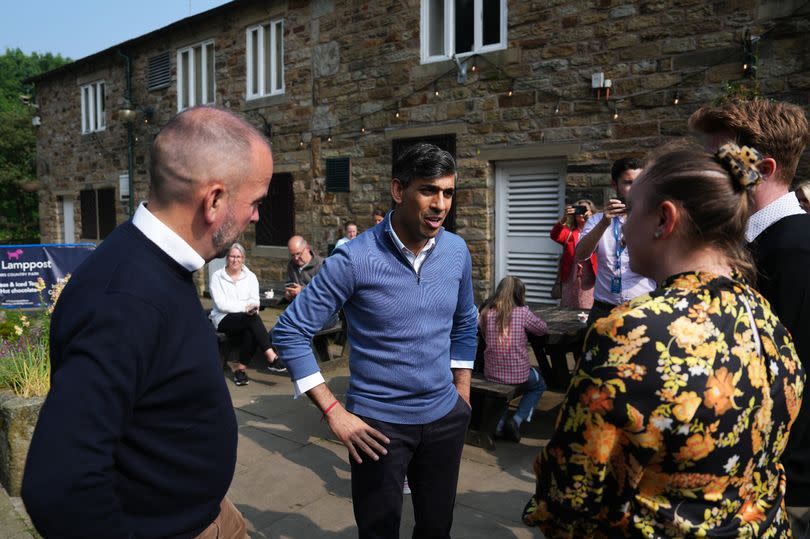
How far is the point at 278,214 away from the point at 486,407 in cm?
822

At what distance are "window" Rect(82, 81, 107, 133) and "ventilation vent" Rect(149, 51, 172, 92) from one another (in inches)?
96.9

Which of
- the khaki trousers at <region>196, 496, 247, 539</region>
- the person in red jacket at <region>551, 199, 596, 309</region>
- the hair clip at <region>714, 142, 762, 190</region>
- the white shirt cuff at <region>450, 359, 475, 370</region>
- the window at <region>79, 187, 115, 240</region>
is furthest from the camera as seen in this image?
the window at <region>79, 187, 115, 240</region>

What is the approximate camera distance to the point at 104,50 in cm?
1606

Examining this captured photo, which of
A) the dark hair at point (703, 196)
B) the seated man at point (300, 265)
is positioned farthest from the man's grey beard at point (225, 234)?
the seated man at point (300, 265)

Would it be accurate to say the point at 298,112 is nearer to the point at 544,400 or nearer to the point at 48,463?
the point at 544,400

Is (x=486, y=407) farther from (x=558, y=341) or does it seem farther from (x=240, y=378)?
(x=240, y=378)

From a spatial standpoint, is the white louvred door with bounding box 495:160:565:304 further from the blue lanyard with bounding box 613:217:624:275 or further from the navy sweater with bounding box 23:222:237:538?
the navy sweater with bounding box 23:222:237:538

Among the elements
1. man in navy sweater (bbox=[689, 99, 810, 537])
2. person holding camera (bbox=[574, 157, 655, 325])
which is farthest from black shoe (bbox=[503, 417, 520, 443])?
man in navy sweater (bbox=[689, 99, 810, 537])

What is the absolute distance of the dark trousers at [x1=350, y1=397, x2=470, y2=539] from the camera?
7.81ft

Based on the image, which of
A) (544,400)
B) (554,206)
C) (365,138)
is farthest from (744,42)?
(365,138)

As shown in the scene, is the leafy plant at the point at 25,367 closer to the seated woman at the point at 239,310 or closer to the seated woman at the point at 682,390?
the seated woman at the point at 239,310

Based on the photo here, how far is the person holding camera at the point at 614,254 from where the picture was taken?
366 cm

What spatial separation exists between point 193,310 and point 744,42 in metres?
7.02

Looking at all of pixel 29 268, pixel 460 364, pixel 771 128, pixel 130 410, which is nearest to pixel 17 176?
pixel 29 268
